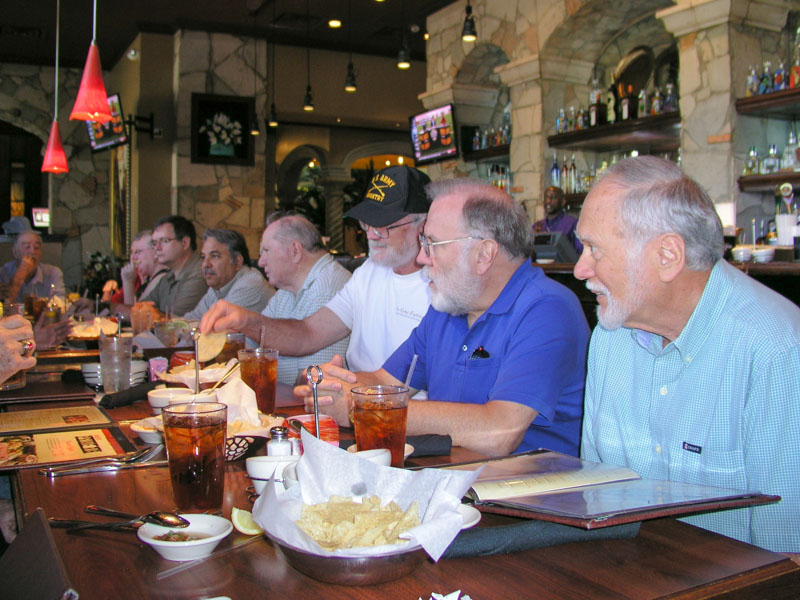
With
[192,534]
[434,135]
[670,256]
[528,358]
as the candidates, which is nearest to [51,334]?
[528,358]

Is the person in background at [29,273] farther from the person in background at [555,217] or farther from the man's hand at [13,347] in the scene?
the man's hand at [13,347]

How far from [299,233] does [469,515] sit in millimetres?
2914

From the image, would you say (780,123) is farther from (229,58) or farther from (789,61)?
(229,58)

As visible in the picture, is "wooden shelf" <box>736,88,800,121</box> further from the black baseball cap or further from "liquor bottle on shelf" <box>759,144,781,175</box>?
the black baseball cap

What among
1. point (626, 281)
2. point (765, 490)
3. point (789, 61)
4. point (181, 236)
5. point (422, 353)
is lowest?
point (765, 490)

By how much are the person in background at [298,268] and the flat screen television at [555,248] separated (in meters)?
2.37

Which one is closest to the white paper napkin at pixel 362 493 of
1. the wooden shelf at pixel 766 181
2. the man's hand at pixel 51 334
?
the man's hand at pixel 51 334

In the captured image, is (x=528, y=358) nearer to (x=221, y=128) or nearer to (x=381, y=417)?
(x=381, y=417)

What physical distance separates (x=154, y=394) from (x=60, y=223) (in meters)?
10.9

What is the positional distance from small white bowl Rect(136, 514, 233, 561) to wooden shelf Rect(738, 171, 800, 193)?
514cm

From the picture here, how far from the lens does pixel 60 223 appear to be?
11.6m

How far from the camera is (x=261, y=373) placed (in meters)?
1.96

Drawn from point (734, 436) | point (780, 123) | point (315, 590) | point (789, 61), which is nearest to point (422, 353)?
point (734, 436)

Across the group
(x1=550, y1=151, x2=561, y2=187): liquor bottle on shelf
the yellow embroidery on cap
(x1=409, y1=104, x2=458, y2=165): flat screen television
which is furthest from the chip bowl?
(x1=409, y1=104, x2=458, y2=165): flat screen television
